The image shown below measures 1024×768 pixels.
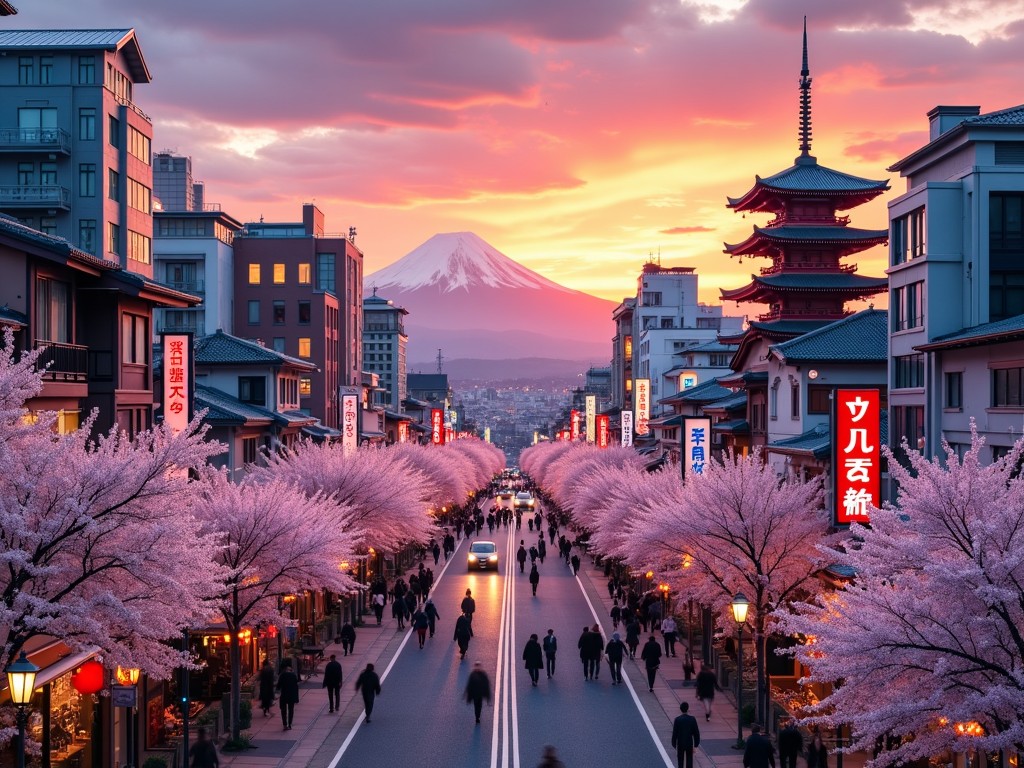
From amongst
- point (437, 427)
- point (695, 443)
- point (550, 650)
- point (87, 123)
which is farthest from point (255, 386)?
point (437, 427)

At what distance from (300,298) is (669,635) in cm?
6736

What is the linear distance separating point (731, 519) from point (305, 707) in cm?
1252

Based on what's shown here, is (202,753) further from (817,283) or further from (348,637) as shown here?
(817,283)

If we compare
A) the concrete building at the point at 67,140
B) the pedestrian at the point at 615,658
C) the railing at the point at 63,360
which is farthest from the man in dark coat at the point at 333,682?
the concrete building at the point at 67,140

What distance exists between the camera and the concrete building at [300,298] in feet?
333

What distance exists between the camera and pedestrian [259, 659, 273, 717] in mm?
31741

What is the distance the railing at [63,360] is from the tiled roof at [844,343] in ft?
94.7

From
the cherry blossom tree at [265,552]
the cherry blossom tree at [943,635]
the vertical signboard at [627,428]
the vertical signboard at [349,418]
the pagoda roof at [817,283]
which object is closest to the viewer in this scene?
the cherry blossom tree at [943,635]

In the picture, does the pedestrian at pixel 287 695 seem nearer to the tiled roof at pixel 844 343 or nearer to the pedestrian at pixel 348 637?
the pedestrian at pixel 348 637

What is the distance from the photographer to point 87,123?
207ft

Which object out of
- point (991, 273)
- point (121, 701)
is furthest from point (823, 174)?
point (121, 701)

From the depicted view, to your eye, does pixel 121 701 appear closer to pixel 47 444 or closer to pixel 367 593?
pixel 47 444

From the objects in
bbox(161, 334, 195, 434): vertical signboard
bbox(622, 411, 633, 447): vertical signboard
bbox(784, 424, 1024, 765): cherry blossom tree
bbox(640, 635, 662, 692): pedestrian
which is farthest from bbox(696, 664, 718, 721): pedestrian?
bbox(622, 411, 633, 447): vertical signboard

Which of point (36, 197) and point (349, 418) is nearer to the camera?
point (36, 197)
